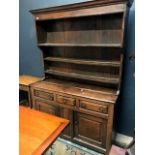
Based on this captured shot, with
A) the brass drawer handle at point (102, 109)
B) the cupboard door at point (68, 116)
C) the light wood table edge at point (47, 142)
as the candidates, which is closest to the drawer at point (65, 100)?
the cupboard door at point (68, 116)

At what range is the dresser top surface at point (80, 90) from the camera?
188cm

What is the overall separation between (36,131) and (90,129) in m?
0.96

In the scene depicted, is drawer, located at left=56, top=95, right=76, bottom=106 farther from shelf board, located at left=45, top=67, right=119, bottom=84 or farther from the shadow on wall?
the shadow on wall

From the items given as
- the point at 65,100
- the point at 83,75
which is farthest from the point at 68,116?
the point at 83,75

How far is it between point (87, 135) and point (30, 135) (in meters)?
1.07

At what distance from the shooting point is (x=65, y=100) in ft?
6.86

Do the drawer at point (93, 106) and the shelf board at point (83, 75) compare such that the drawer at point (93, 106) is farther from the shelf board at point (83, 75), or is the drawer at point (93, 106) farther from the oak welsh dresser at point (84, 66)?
the shelf board at point (83, 75)

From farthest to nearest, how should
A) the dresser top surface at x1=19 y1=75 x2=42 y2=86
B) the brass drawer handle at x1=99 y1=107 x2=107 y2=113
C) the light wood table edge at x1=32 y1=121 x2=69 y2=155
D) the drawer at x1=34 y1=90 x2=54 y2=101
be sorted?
1. the dresser top surface at x1=19 y1=75 x2=42 y2=86
2. the drawer at x1=34 y1=90 x2=54 y2=101
3. the brass drawer handle at x1=99 y1=107 x2=107 y2=113
4. the light wood table edge at x1=32 y1=121 x2=69 y2=155

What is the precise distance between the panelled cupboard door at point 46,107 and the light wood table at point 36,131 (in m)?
0.70

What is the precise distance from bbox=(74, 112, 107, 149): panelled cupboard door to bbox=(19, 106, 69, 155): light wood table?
2.24 feet

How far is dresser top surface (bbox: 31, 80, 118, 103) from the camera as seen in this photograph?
74.1 inches

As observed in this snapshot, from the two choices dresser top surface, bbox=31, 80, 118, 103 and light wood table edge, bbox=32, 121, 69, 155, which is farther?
dresser top surface, bbox=31, 80, 118, 103

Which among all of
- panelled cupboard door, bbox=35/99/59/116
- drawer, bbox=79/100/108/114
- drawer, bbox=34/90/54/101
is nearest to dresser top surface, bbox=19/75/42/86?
drawer, bbox=34/90/54/101

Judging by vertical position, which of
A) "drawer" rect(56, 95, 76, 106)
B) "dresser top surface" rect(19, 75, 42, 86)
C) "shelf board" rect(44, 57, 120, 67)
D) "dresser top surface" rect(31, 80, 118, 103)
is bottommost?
"drawer" rect(56, 95, 76, 106)
